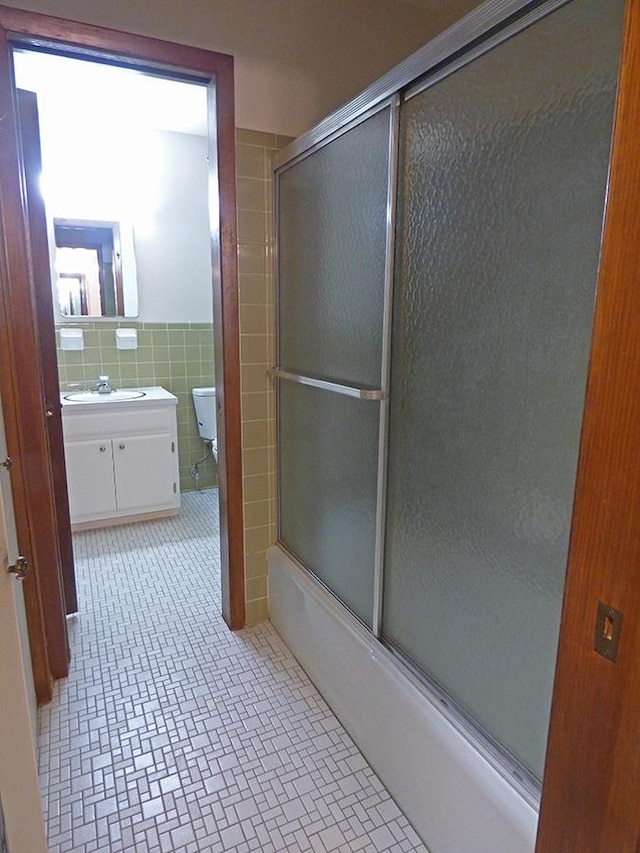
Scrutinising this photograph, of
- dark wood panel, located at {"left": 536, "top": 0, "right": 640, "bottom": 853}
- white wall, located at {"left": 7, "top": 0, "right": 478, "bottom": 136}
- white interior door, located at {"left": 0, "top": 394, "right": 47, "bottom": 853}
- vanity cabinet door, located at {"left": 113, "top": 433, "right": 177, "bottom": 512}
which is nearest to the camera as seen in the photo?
dark wood panel, located at {"left": 536, "top": 0, "right": 640, "bottom": 853}

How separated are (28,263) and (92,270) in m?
1.88

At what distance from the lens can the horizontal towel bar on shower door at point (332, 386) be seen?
1.37 metres

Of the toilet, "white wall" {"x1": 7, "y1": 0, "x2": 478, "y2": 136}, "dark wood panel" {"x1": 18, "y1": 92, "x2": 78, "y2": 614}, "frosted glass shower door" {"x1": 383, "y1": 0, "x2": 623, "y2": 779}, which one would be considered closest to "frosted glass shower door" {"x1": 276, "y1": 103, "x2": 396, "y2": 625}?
"frosted glass shower door" {"x1": 383, "y1": 0, "x2": 623, "y2": 779}

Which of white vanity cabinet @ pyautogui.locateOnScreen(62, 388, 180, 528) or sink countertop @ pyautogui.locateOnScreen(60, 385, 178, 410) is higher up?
sink countertop @ pyautogui.locateOnScreen(60, 385, 178, 410)

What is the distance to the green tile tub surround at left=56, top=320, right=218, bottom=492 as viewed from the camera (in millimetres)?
3346

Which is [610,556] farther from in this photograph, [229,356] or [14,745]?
[229,356]

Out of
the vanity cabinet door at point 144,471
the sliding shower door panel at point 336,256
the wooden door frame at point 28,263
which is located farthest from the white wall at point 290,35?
the vanity cabinet door at point 144,471

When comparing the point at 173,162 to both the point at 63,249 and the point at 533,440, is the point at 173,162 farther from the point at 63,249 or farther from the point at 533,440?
the point at 533,440

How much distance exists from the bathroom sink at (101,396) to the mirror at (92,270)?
20.5 inches

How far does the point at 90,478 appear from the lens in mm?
3055

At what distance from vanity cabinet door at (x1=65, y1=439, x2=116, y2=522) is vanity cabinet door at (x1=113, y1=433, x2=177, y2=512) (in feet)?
0.15

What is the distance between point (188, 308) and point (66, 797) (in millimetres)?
2939

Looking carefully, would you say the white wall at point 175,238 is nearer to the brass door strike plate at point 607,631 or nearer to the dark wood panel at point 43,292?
the dark wood panel at point 43,292

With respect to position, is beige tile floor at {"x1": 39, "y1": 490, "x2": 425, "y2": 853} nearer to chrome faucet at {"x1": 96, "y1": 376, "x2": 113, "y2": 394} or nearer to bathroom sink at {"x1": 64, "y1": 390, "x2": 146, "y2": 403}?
bathroom sink at {"x1": 64, "y1": 390, "x2": 146, "y2": 403}
